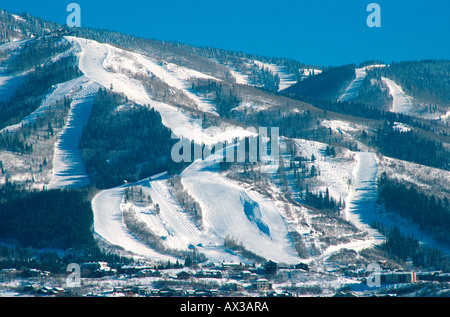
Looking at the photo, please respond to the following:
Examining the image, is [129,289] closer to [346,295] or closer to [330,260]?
[346,295]

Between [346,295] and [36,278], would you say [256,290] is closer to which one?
[346,295]
